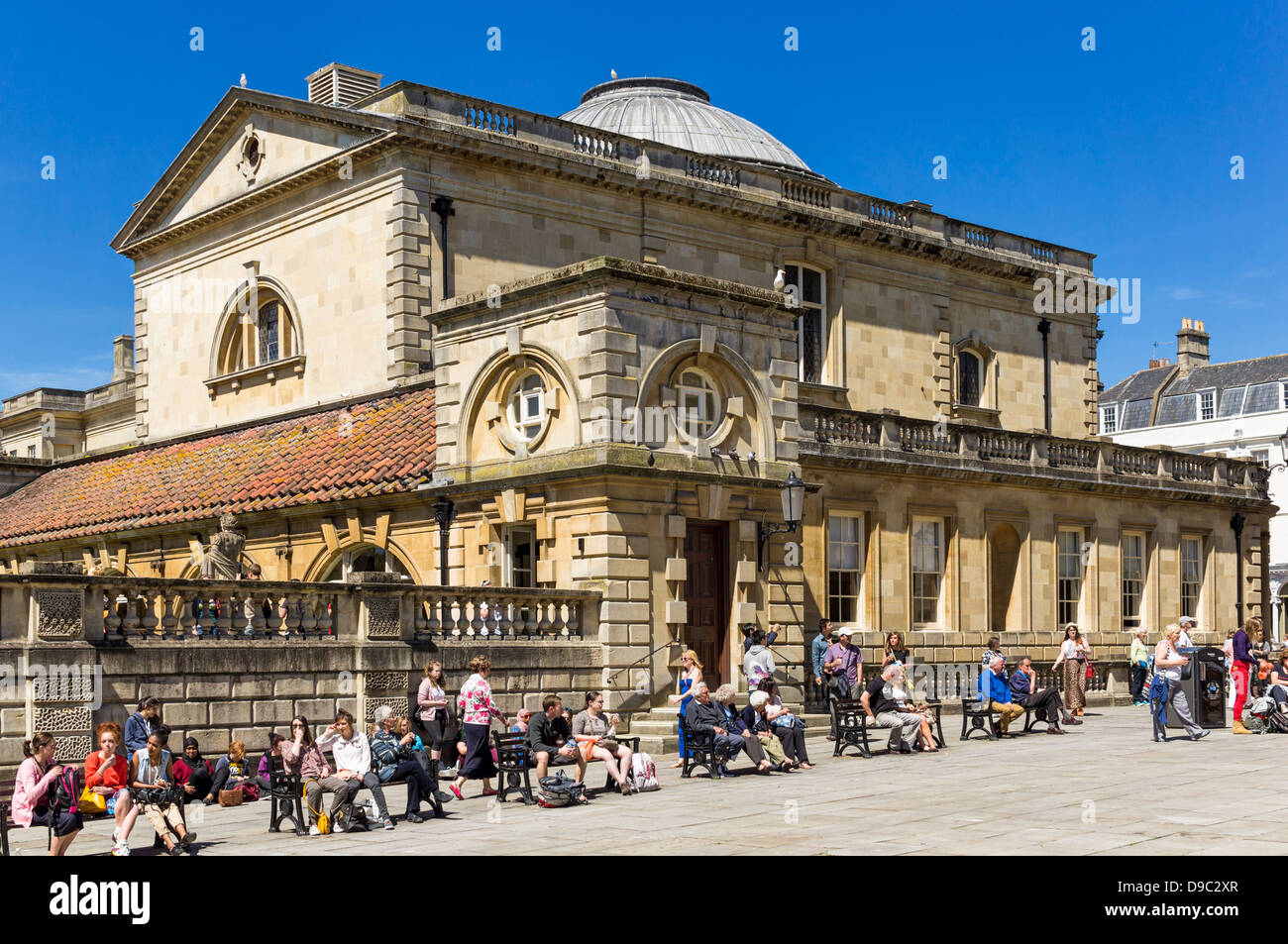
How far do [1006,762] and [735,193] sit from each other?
62.7 feet

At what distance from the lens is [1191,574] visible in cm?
3734

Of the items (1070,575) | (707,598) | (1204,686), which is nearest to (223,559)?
(707,598)

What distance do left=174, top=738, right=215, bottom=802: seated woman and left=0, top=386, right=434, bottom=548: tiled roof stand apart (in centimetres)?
805

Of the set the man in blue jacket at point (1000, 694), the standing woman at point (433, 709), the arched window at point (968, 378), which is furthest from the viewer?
the arched window at point (968, 378)

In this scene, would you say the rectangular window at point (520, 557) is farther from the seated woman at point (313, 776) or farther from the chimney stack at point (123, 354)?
the chimney stack at point (123, 354)

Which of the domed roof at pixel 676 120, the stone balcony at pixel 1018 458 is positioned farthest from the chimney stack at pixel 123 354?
the stone balcony at pixel 1018 458

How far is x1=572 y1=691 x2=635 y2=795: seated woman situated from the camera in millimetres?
17938

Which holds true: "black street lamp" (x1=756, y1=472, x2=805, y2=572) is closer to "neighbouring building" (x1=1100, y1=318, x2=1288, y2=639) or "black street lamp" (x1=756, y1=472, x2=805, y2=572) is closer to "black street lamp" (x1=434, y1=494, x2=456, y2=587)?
"black street lamp" (x1=434, y1=494, x2=456, y2=587)

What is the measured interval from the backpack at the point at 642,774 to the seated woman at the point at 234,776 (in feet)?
14.8

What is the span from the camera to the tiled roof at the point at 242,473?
2678 centimetres

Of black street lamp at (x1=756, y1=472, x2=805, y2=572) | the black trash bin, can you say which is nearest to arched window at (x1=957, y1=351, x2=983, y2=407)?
the black trash bin

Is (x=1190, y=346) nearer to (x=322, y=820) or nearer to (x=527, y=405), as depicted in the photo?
(x=527, y=405)

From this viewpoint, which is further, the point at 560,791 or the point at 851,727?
the point at 851,727

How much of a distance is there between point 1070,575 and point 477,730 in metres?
19.3
